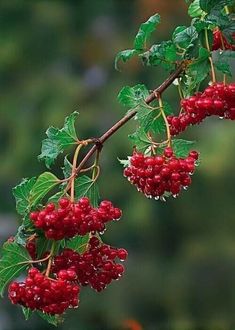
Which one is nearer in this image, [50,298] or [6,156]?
[50,298]

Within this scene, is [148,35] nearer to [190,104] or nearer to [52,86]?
[190,104]

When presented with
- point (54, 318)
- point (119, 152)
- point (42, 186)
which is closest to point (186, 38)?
point (42, 186)

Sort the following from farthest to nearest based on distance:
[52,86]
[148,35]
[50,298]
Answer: [52,86], [148,35], [50,298]

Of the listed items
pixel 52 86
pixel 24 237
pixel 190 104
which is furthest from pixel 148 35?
pixel 52 86

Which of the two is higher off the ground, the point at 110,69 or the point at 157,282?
the point at 110,69

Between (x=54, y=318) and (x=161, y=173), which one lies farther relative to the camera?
(x=54, y=318)

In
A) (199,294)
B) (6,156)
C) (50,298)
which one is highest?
(50,298)

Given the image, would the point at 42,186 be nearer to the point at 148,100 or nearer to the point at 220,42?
the point at 148,100
